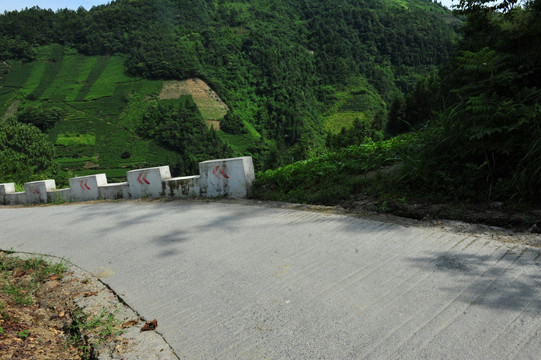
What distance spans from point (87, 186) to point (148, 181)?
3136mm

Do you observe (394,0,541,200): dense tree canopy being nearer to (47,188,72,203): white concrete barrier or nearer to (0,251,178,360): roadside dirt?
(0,251,178,360): roadside dirt

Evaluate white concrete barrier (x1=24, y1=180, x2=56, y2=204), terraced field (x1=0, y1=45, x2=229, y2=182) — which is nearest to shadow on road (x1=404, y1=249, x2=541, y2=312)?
white concrete barrier (x1=24, y1=180, x2=56, y2=204)

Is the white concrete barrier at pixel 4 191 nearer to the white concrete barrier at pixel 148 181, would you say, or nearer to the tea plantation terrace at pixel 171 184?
the tea plantation terrace at pixel 171 184

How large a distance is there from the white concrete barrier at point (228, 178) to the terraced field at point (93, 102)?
8862 centimetres

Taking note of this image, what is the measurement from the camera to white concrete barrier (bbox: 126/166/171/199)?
321 inches

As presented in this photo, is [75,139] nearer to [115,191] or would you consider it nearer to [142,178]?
[115,191]

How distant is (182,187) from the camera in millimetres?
7656

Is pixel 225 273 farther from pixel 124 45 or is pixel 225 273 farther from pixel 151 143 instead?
pixel 124 45

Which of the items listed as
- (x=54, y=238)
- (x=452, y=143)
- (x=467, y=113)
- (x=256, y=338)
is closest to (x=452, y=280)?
(x=256, y=338)

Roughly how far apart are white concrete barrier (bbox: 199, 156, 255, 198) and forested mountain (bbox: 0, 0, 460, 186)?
87496 mm

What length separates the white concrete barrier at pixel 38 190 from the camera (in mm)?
12312

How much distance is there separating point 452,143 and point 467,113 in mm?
463

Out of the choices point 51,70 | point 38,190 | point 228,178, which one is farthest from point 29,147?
point 51,70

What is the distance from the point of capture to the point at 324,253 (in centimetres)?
354
